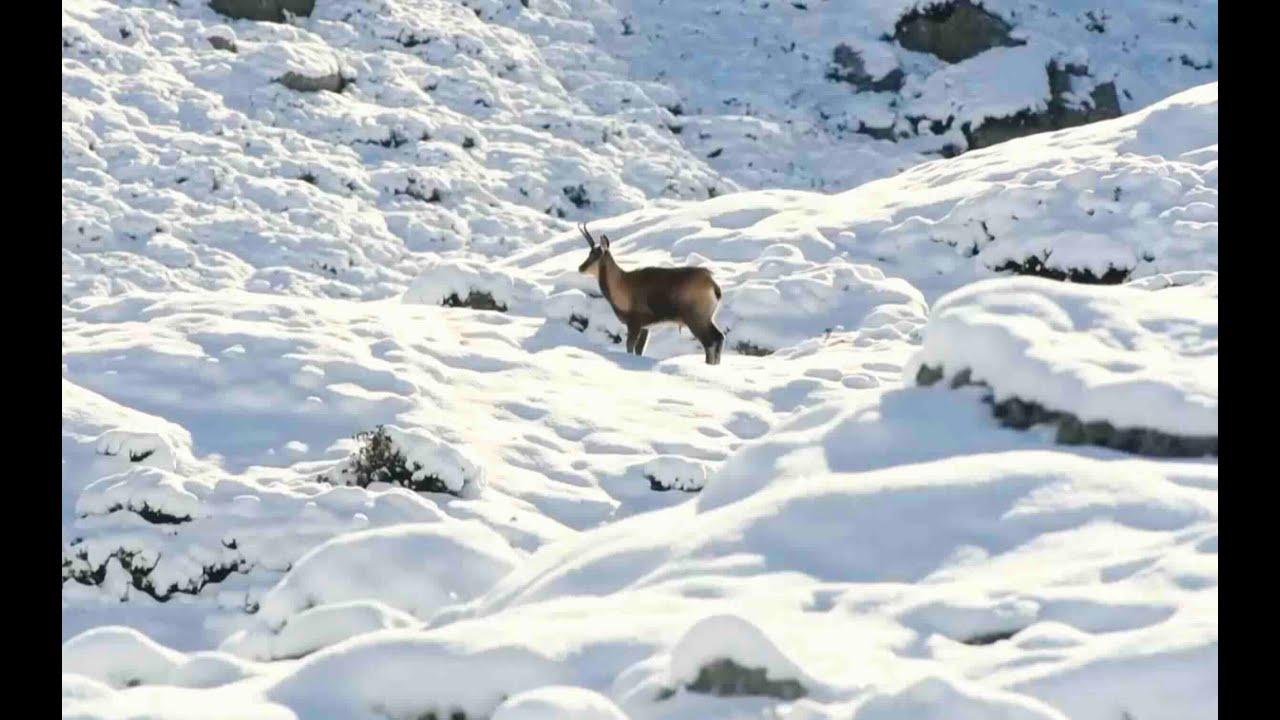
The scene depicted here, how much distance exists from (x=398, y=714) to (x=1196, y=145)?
13.8 m

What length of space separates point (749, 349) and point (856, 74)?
41.9ft

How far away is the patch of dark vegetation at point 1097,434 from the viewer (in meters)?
4.64

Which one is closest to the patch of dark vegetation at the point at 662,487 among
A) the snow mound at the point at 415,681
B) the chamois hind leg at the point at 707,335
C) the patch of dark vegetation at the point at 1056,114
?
the chamois hind leg at the point at 707,335

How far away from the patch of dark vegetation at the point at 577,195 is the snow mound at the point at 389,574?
49.3ft

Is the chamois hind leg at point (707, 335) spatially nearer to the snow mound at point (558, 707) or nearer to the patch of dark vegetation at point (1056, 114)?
the snow mound at point (558, 707)

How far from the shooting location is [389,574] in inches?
211

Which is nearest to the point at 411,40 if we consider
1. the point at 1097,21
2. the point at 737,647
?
the point at 1097,21

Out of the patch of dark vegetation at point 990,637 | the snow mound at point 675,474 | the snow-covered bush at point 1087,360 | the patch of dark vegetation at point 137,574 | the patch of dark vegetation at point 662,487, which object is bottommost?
the patch of dark vegetation at point 137,574

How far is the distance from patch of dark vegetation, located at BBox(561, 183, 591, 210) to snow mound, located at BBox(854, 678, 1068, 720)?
17392 millimetres

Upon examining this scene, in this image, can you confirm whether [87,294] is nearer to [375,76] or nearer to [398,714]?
[375,76]

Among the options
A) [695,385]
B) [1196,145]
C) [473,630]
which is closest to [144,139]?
[695,385]

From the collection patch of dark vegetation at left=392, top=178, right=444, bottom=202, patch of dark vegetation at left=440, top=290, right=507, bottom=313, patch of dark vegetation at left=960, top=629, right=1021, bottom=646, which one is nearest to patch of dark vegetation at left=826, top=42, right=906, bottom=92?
patch of dark vegetation at left=392, top=178, right=444, bottom=202

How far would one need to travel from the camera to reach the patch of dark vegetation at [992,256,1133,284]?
13.5m

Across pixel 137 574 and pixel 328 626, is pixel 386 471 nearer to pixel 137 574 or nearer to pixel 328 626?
pixel 137 574
